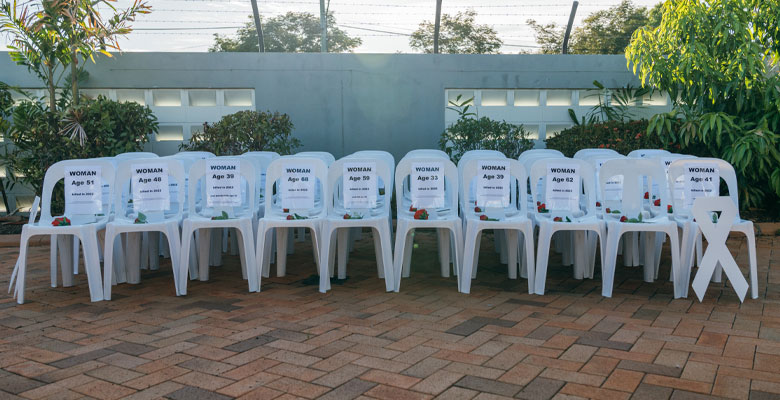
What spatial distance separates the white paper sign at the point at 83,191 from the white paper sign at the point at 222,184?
786 mm

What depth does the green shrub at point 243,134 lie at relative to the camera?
24.0ft

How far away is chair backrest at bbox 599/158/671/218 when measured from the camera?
4445 mm

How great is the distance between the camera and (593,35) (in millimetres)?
8828

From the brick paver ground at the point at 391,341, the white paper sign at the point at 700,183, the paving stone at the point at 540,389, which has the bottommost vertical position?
the paving stone at the point at 540,389

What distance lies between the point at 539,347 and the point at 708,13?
4700mm

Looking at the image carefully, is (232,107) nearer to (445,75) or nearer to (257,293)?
(445,75)

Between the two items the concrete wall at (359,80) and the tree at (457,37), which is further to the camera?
the tree at (457,37)

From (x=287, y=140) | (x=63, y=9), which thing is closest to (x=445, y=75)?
(x=287, y=140)

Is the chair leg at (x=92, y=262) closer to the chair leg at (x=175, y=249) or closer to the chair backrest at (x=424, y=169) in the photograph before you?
the chair leg at (x=175, y=249)

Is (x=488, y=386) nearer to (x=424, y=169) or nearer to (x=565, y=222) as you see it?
(x=565, y=222)

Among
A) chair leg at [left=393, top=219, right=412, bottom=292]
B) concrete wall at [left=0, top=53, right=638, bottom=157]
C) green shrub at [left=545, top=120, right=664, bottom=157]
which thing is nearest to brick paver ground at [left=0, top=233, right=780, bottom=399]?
chair leg at [left=393, top=219, right=412, bottom=292]

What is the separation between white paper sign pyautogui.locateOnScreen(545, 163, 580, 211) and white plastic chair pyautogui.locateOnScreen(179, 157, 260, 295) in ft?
6.98

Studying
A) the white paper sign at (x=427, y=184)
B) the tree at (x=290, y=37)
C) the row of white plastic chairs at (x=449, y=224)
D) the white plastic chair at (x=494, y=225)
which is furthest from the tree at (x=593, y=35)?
the white paper sign at (x=427, y=184)

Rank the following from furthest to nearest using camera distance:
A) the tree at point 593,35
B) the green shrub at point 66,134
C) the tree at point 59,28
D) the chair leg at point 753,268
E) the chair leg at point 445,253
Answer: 1. the tree at point 593,35
2. the green shrub at point 66,134
3. the tree at point 59,28
4. the chair leg at point 445,253
5. the chair leg at point 753,268
